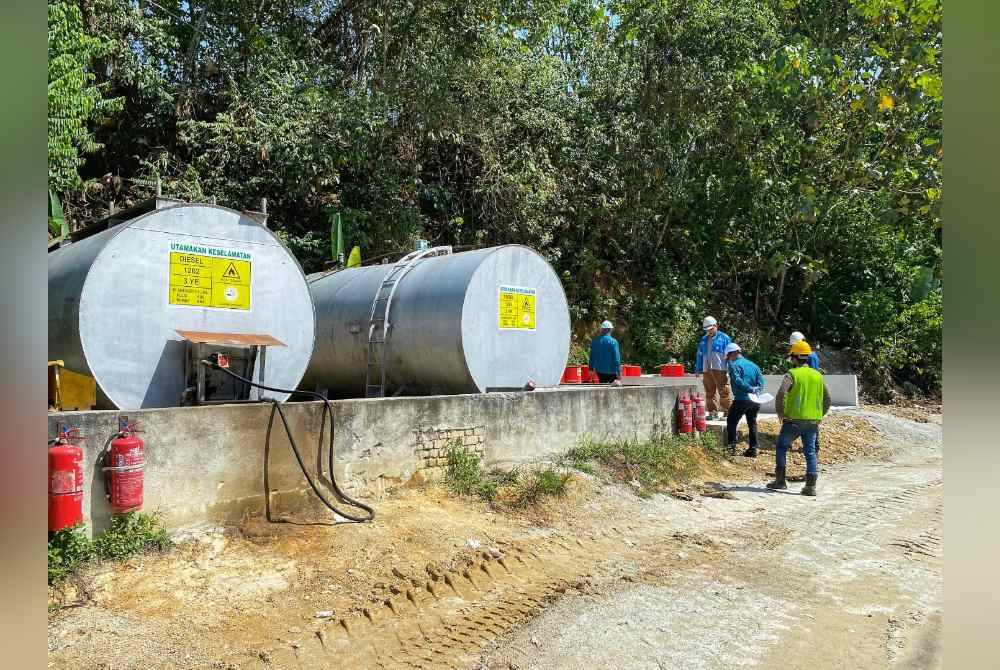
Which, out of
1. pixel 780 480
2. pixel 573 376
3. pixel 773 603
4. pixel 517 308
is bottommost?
pixel 773 603

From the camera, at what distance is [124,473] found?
6316 millimetres

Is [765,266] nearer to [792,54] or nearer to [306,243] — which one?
[306,243]

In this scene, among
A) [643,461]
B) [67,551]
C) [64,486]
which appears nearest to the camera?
[64,486]

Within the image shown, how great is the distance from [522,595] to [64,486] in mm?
3736

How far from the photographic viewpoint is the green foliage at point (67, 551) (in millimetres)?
5871

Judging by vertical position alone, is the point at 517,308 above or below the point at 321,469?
above

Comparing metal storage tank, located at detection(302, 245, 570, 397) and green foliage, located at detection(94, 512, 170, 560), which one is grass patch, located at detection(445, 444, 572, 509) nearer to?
metal storage tank, located at detection(302, 245, 570, 397)

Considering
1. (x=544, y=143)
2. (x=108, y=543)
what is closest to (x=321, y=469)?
(x=108, y=543)

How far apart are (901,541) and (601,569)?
11.6 feet

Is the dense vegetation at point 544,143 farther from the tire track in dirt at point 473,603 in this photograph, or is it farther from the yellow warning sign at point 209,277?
the tire track in dirt at point 473,603

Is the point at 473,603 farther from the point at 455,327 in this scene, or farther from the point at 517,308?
the point at 517,308

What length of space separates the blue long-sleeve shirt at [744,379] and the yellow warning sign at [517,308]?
3605 mm

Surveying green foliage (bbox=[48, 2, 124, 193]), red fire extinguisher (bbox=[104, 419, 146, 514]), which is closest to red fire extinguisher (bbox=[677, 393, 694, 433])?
red fire extinguisher (bbox=[104, 419, 146, 514])

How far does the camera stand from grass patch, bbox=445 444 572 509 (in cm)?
888
